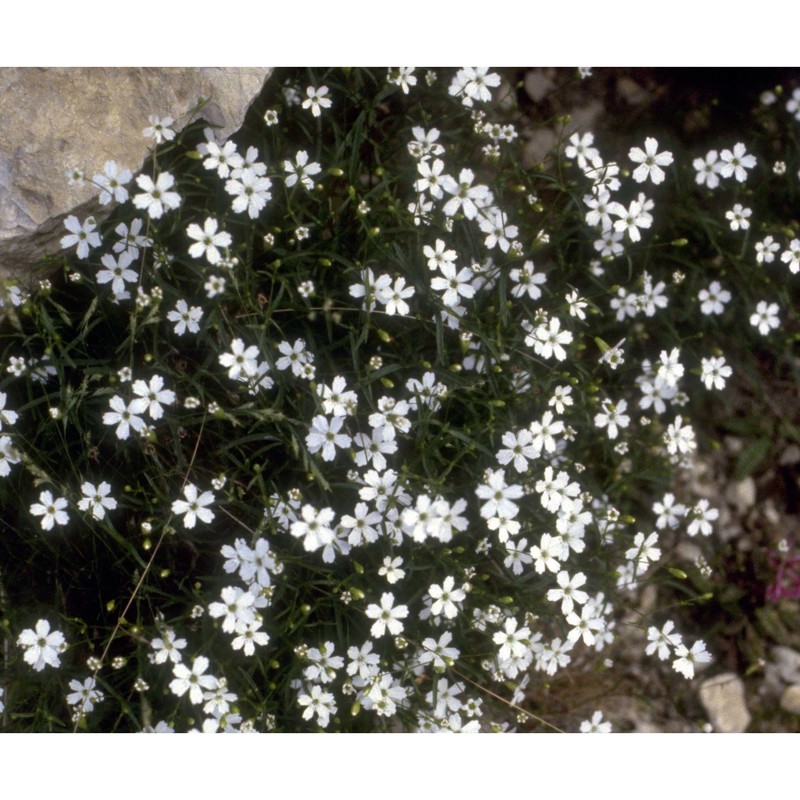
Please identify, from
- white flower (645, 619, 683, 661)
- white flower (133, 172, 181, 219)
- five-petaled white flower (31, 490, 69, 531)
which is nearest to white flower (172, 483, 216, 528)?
five-petaled white flower (31, 490, 69, 531)

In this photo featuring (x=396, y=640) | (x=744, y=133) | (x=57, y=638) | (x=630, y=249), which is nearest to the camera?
(x=57, y=638)

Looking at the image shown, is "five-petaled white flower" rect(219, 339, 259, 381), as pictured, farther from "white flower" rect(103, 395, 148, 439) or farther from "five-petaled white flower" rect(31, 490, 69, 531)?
"five-petaled white flower" rect(31, 490, 69, 531)

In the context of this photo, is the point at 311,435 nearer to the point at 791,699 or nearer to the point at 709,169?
the point at 709,169

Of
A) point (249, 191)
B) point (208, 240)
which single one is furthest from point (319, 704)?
point (249, 191)

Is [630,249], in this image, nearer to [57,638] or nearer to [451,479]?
[451,479]

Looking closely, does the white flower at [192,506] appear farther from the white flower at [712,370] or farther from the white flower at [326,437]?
the white flower at [712,370]

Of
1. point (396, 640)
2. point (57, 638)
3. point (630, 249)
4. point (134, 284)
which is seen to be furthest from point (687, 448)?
point (57, 638)
